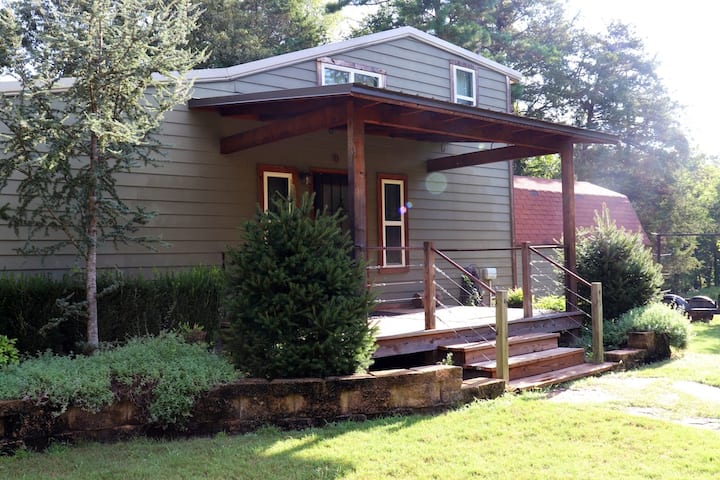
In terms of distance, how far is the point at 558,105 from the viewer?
2897 cm

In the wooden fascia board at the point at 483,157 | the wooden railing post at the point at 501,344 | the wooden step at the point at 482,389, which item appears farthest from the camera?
the wooden fascia board at the point at 483,157

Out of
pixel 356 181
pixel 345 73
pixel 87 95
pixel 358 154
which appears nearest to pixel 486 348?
pixel 356 181

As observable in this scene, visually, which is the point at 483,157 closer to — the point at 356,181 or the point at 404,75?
the point at 404,75

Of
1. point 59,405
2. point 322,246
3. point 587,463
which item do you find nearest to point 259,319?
point 322,246

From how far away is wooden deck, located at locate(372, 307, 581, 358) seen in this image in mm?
6957

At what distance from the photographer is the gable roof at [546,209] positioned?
14672 millimetres

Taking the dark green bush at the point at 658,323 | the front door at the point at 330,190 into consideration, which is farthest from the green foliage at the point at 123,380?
the dark green bush at the point at 658,323

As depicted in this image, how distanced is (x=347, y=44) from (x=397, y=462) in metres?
7.48

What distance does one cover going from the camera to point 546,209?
15719 millimetres

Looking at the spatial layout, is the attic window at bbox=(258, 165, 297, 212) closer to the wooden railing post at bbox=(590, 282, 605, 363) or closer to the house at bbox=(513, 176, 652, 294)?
the wooden railing post at bbox=(590, 282, 605, 363)

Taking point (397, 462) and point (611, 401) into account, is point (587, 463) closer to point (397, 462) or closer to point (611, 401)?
point (397, 462)

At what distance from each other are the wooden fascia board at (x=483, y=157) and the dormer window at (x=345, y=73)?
5.58ft

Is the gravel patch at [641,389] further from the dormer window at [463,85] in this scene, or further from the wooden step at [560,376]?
the dormer window at [463,85]

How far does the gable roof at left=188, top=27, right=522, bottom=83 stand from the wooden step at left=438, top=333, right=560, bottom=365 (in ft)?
14.4
